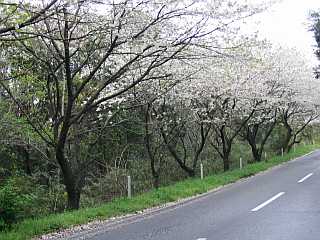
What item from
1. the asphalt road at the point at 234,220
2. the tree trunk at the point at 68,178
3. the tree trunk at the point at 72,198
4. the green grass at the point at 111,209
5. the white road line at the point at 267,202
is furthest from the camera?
the tree trunk at the point at 72,198

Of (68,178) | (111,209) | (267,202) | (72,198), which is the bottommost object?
(267,202)

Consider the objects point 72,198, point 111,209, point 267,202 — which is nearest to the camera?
point 111,209

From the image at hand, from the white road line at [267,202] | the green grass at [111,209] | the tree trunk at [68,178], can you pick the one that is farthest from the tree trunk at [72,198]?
the white road line at [267,202]

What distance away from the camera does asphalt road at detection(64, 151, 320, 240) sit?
8.60 meters

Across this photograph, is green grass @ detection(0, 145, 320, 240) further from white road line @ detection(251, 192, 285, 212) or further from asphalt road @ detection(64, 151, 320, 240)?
A: white road line @ detection(251, 192, 285, 212)

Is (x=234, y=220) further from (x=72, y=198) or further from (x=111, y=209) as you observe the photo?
(x=72, y=198)

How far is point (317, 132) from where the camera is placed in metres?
72.4

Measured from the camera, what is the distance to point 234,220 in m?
10.2

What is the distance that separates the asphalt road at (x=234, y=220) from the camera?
8.60 m

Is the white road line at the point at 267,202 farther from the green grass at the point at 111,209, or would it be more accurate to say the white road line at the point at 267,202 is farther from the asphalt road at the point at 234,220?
the green grass at the point at 111,209

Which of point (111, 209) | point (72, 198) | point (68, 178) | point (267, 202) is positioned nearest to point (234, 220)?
point (267, 202)

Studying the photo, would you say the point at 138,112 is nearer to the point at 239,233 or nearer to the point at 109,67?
the point at 109,67

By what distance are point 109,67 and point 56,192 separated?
5.81 metres

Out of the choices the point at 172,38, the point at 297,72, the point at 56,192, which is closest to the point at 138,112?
the point at 56,192
